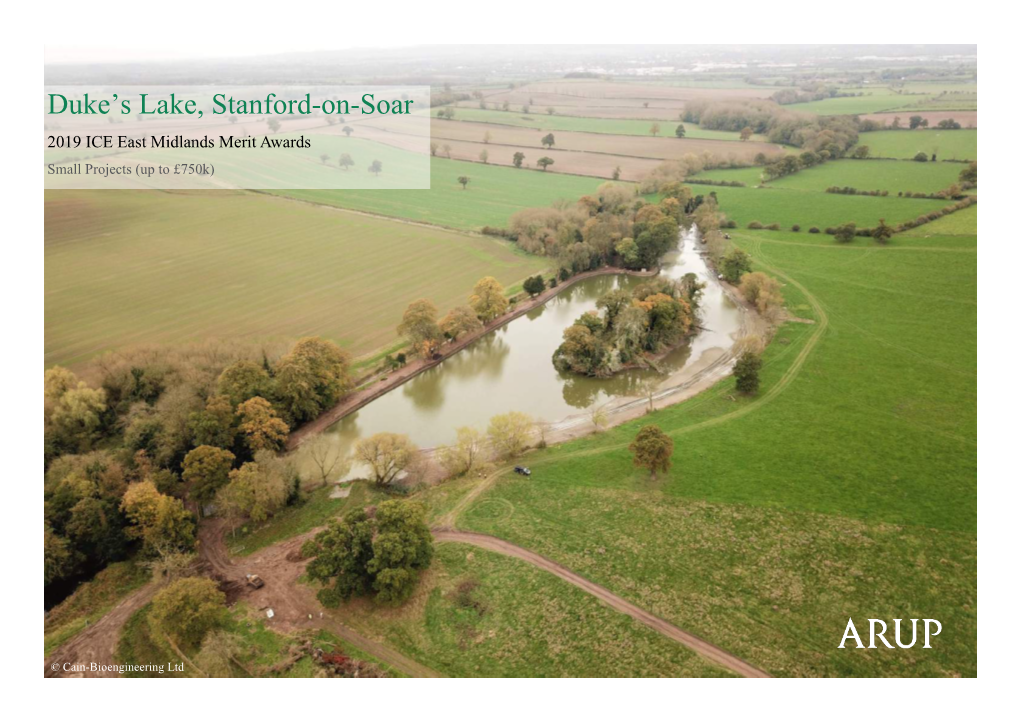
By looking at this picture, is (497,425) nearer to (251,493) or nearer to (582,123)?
(251,493)

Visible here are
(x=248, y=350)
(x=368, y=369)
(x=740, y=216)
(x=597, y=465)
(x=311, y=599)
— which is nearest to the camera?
(x=311, y=599)

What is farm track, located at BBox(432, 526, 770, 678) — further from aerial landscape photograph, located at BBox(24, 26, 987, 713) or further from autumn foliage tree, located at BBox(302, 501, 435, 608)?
autumn foliage tree, located at BBox(302, 501, 435, 608)

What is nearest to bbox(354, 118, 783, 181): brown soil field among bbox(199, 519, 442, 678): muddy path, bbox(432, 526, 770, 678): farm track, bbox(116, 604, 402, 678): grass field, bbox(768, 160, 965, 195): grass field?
bbox(768, 160, 965, 195): grass field

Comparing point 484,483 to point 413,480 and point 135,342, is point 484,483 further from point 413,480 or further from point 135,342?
point 135,342

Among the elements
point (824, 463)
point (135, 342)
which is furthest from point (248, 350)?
point (824, 463)

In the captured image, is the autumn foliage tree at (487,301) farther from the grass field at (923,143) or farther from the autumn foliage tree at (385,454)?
the grass field at (923,143)

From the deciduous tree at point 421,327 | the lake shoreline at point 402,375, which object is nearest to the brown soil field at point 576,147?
the lake shoreline at point 402,375
